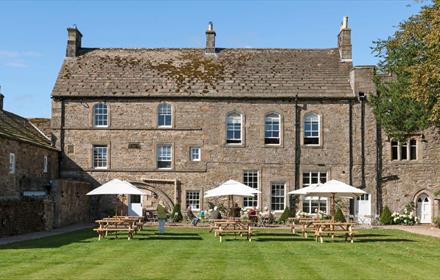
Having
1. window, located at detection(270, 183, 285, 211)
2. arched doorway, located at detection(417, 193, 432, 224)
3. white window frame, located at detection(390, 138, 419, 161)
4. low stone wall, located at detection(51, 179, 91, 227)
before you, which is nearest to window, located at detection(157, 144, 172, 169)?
low stone wall, located at detection(51, 179, 91, 227)

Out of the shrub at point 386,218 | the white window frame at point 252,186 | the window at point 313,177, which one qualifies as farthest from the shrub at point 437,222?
the white window frame at point 252,186

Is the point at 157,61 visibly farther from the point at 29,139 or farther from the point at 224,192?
the point at 224,192

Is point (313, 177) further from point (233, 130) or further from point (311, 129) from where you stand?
point (233, 130)

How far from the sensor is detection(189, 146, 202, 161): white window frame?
3656cm

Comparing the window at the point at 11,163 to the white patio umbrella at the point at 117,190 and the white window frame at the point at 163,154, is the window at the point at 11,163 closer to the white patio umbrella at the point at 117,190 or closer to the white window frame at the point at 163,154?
the white patio umbrella at the point at 117,190

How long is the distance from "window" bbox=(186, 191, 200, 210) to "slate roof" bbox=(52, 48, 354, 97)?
574 cm

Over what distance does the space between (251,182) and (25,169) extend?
41.6ft

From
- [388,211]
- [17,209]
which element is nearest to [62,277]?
[17,209]

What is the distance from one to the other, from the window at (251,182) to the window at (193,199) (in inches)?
106

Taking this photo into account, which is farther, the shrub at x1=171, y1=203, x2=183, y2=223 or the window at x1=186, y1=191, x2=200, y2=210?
the window at x1=186, y1=191, x2=200, y2=210

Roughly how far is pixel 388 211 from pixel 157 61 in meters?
16.5

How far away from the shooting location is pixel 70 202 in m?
32.8

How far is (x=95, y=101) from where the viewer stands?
36.8 metres

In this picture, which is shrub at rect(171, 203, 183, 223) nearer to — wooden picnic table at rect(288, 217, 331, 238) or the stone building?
the stone building
